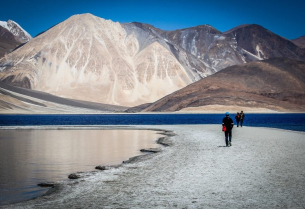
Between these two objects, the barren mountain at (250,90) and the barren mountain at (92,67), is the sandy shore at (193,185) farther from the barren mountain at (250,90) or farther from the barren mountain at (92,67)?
the barren mountain at (92,67)

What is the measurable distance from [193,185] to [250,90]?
13646 centimetres

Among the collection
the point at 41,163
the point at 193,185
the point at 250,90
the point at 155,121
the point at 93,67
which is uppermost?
the point at 93,67

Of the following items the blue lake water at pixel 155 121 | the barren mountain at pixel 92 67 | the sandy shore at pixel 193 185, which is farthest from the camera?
the barren mountain at pixel 92 67

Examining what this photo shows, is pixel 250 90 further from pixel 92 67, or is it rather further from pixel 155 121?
pixel 155 121

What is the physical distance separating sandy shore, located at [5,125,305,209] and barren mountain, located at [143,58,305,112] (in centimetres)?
10763

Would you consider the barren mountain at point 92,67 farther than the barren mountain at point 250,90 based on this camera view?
Yes

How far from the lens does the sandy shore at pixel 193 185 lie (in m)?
8.91

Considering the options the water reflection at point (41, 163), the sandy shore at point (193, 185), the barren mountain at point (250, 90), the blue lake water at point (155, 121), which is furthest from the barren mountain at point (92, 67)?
the sandy shore at point (193, 185)

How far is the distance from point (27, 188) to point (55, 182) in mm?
827

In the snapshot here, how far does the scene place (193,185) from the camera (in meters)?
10.6

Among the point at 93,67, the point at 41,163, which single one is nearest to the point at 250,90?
the point at 93,67

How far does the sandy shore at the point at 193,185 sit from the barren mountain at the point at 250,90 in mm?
107630

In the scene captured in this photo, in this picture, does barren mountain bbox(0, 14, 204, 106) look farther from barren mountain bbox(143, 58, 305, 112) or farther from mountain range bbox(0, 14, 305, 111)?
barren mountain bbox(143, 58, 305, 112)

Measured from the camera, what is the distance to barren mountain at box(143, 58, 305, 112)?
12731 centimetres
